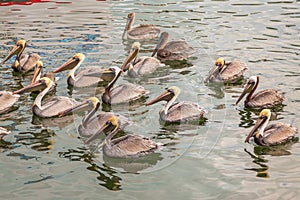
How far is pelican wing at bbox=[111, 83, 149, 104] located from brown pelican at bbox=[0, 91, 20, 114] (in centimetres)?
143

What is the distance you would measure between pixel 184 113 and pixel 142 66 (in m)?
2.18

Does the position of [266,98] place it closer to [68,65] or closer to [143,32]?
[68,65]

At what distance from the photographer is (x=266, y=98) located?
8070 millimetres

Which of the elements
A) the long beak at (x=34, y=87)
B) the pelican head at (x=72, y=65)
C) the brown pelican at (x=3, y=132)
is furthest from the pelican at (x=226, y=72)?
the brown pelican at (x=3, y=132)

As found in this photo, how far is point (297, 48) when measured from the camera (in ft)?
34.8

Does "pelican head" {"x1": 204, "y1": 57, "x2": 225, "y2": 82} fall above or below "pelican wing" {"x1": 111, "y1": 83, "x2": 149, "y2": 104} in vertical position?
above

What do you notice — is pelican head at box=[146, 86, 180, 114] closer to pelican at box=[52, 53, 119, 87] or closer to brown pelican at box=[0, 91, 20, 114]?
pelican at box=[52, 53, 119, 87]

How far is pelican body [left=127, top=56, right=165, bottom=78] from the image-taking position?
9.69m

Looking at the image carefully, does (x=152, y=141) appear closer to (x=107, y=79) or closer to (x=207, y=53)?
(x=107, y=79)

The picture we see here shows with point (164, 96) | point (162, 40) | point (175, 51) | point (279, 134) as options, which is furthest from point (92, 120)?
point (162, 40)

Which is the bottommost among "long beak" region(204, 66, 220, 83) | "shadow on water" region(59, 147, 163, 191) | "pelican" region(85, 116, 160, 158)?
"shadow on water" region(59, 147, 163, 191)

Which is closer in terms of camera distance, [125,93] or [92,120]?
[92,120]

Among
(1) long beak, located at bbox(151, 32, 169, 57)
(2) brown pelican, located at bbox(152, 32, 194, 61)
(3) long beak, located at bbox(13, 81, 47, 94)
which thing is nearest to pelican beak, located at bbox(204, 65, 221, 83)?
(2) brown pelican, located at bbox(152, 32, 194, 61)

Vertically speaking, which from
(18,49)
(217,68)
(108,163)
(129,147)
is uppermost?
(18,49)
